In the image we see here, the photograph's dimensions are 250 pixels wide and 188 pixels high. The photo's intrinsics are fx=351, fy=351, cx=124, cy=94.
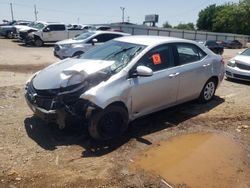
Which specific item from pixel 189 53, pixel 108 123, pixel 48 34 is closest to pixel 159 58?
pixel 189 53

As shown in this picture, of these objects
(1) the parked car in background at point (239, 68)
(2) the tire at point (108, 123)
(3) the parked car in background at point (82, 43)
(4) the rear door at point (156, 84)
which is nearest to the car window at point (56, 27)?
(3) the parked car in background at point (82, 43)

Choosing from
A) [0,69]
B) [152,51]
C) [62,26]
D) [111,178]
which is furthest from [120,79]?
[62,26]

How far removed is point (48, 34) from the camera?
88.7ft

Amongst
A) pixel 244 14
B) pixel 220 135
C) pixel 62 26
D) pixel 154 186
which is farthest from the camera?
pixel 244 14

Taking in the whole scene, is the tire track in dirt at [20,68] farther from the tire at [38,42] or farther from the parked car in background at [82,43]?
the tire at [38,42]

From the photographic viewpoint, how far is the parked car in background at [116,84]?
543 centimetres

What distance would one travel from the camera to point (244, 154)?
544 cm

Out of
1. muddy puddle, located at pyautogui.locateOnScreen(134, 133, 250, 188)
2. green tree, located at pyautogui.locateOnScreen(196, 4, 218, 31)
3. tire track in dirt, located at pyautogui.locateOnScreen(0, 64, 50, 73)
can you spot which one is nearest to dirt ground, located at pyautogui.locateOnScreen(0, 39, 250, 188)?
muddy puddle, located at pyautogui.locateOnScreen(134, 133, 250, 188)

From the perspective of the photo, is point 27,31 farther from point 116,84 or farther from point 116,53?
point 116,84

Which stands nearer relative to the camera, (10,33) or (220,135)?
(220,135)

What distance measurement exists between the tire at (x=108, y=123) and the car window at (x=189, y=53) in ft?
6.36

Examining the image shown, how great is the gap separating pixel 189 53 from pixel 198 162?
2882mm

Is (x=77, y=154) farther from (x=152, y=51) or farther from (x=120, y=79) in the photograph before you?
(x=152, y=51)

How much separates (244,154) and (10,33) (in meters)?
31.1
